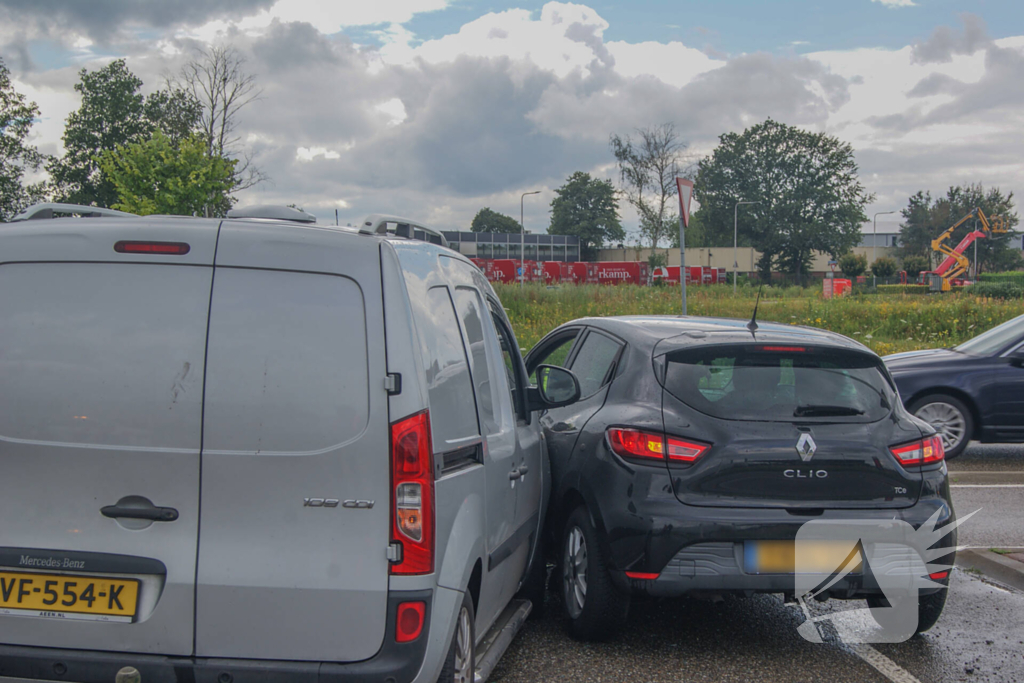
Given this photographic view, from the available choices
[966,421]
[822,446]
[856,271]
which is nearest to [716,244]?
[856,271]

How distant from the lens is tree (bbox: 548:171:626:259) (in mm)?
109000

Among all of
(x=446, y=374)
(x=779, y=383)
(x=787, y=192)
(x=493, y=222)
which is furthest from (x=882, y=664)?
(x=493, y=222)

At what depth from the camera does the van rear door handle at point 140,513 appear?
2.74 metres

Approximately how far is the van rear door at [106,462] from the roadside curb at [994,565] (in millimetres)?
4899

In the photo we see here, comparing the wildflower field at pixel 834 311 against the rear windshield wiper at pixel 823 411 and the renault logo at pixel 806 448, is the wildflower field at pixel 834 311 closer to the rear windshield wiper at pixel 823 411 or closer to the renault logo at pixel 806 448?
the rear windshield wiper at pixel 823 411

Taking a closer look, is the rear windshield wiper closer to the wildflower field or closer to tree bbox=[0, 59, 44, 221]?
the wildflower field

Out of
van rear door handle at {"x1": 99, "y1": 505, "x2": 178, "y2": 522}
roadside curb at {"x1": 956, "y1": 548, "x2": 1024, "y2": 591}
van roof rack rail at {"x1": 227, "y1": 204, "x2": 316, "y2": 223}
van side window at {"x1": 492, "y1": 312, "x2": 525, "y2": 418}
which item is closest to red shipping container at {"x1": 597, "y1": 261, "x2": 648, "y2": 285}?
roadside curb at {"x1": 956, "y1": 548, "x2": 1024, "y2": 591}

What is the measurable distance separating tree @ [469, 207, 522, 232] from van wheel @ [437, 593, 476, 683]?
127 meters

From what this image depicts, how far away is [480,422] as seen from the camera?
3.48m

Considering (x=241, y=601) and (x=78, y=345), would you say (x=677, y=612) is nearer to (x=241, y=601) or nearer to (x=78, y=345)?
(x=241, y=601)

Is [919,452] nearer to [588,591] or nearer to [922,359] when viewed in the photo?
[588,591]

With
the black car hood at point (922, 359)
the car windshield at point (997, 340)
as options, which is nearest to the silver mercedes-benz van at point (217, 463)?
the black car hood at point (922, 359)

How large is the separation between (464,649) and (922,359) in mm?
8453

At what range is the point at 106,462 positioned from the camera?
2.75 m
